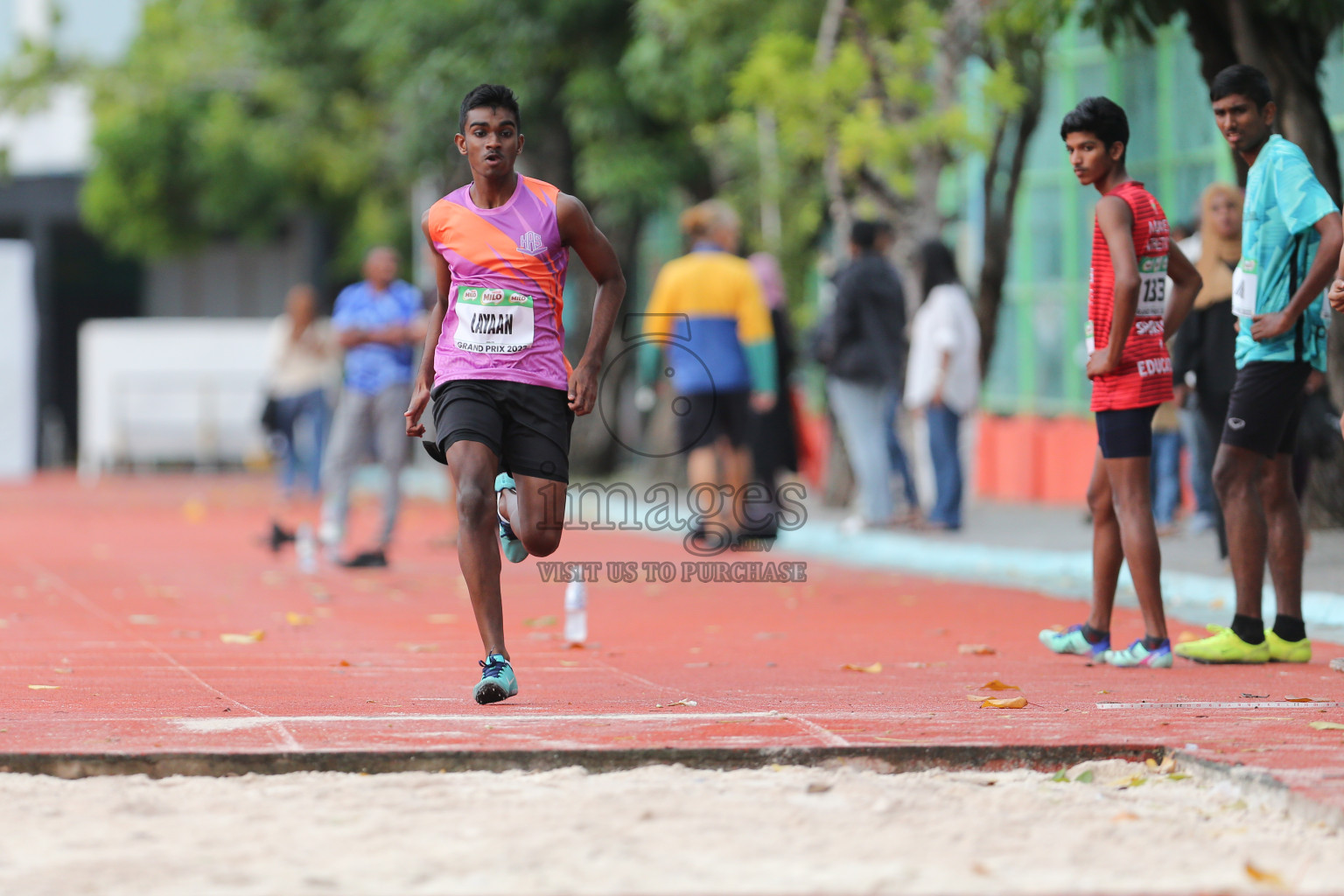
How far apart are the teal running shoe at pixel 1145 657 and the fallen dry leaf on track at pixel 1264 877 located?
3.16 meters

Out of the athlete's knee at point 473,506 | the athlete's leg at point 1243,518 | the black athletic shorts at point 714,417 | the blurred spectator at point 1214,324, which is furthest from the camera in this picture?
the black athletic shorts at point 714,417

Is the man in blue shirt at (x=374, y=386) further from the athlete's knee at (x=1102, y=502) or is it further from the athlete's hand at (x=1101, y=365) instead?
the athlete's hand at (x=1101, y=365)

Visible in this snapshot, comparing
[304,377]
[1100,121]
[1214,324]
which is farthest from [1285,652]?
[304,377]

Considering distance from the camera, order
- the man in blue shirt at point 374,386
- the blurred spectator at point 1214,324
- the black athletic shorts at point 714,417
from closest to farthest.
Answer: the blurred spectator at point 1214,324 < the man in blue shirt at point 374,386 < the black athletic shorts at point 714,417

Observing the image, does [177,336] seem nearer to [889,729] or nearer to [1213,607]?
[1213,607]

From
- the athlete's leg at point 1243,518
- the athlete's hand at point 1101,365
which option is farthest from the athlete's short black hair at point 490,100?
the athlete's leg at point 1243,518

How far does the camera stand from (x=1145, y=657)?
7.11 metres

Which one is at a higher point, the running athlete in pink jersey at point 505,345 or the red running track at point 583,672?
the running athlete in pink jersey at point 505,345

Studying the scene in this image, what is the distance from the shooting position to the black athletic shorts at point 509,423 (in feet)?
20.9

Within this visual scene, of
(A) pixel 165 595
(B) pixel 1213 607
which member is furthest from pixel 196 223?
(B) pixel 1213 607

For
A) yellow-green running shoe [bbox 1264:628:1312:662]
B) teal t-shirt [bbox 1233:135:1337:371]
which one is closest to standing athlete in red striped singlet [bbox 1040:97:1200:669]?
teal t-shirt [bbox 1233:135:1337:371]

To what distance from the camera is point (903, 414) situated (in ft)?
49.7

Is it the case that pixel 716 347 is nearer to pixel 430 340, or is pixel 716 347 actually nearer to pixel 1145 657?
pixel 1145 657

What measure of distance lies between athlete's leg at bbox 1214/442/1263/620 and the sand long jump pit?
7.86ft
